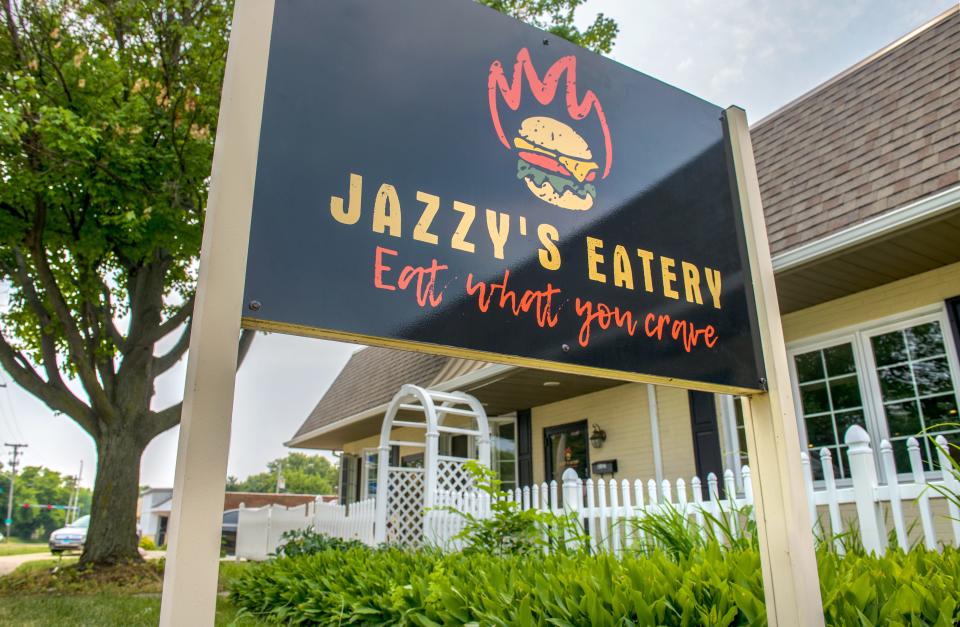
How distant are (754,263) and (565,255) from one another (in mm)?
722

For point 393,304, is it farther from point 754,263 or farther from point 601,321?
point 754,263

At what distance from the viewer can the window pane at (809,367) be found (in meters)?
7.07

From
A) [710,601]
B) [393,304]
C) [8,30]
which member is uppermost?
[8,30]

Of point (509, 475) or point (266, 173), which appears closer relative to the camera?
point (266, 173)

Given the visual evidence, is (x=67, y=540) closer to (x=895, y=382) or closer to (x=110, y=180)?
(x=110, y=180)

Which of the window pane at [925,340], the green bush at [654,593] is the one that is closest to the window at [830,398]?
the window pane at [925,340]

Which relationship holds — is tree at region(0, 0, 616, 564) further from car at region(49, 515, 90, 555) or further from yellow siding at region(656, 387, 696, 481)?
car at region(49, 515, 90, 555)

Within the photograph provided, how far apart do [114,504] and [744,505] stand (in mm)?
8705

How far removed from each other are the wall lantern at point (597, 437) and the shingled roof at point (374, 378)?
76.3 inches

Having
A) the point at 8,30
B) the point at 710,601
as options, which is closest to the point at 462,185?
the point at 710,601

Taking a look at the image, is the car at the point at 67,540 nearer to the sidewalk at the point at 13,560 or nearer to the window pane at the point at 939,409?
the sidewalk at the point at 13,560

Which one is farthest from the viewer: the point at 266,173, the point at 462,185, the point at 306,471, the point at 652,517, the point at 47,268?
the point at 306,471

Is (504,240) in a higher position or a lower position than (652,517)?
higher

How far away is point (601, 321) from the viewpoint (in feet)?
5.62
